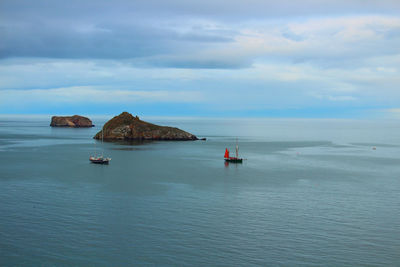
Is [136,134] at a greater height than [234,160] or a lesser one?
greater

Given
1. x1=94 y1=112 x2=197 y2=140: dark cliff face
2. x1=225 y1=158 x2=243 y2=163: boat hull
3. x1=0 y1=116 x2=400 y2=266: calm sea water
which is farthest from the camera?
x1=94 y1=112 x2=197 y2=140: dark cliff face

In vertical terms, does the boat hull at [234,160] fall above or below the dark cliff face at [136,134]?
below

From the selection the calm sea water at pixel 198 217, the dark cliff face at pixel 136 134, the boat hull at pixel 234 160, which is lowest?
the calm sea water at pixel 198 217

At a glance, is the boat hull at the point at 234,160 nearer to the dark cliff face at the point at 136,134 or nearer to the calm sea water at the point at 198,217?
the calm sea water at the point at 198,217

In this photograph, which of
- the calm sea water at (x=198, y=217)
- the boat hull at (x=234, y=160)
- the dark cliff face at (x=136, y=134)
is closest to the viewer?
the calm sea water at (x=198, y=217)

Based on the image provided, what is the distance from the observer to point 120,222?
1949 inches

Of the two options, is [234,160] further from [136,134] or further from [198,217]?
[136,134]

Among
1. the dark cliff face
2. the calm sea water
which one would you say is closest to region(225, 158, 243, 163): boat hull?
the calm sea water

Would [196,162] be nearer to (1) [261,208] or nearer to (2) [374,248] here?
(1) [261,208]

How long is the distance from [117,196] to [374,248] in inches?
1580

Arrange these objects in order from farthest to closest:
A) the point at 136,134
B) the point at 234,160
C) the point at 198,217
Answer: the point at 136,134 → the point at 234,160 → the point at 198,217

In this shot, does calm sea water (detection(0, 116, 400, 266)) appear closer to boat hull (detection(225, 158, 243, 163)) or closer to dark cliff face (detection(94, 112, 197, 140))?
boat hull (detection(225, 158, 243, 163))

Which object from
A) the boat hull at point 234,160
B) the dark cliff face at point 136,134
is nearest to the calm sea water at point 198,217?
the boat hull at point 234,160

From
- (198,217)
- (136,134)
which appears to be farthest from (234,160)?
(136,134)
